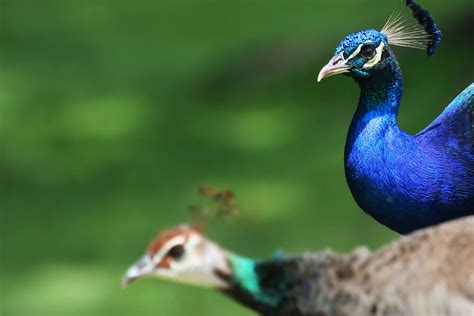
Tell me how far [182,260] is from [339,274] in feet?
0.95

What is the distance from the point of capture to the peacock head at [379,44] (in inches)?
89.7

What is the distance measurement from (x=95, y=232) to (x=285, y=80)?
1887 mm

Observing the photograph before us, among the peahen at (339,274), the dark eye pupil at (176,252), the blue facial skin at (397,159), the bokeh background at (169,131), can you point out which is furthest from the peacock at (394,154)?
the bokeh background at (169,131)

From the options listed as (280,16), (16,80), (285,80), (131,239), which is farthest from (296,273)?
(280,16)

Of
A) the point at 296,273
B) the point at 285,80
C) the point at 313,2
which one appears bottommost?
the point at 296,273

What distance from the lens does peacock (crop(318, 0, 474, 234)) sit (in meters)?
2.30

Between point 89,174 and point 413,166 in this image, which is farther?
point 89,174

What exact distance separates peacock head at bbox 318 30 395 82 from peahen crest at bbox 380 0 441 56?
0.32 feet

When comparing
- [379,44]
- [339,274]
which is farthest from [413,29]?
[339,274]

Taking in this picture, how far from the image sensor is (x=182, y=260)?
1.95 meters

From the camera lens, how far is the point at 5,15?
26.0 ft

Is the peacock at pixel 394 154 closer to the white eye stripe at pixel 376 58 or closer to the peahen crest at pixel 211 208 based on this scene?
the white eye stripe at pixel 376 58

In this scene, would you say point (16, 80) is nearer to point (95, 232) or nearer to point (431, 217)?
point (95, 232)

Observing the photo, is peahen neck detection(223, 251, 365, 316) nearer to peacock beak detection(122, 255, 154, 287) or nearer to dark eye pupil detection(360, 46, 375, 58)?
peacock beak detection(122, 255, 154, 287)
